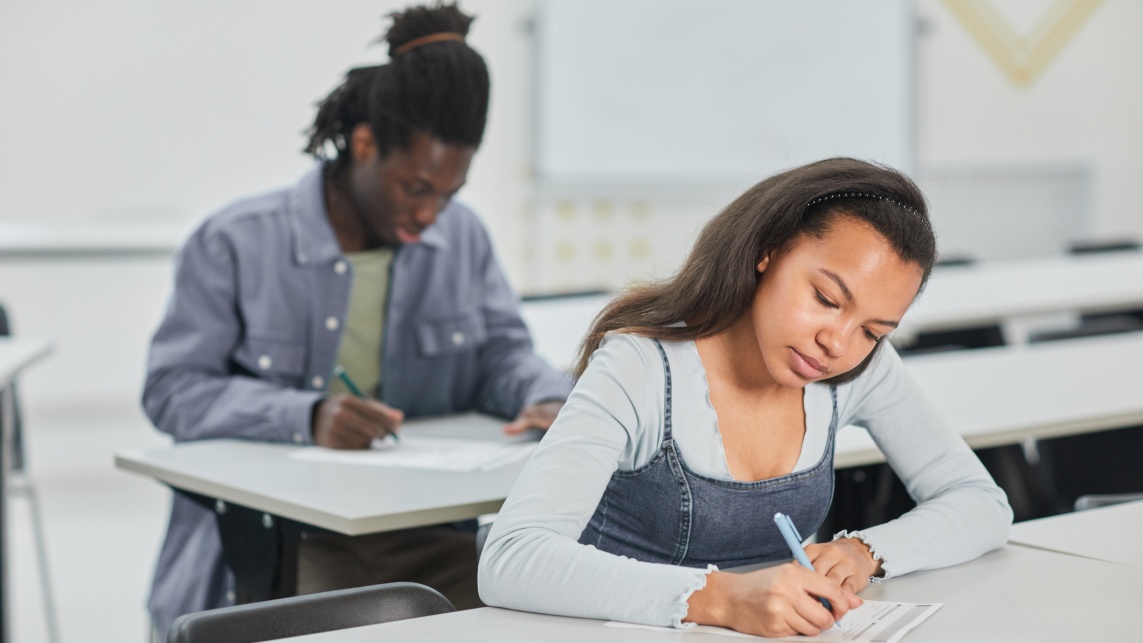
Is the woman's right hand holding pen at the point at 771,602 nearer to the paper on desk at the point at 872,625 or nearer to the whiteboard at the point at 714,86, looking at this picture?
the paper on desk at the point at 872,625

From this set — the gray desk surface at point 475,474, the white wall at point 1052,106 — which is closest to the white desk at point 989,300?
the gray desk surface at point 475,474

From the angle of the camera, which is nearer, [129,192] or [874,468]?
[874,468]

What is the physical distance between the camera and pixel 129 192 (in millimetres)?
4699

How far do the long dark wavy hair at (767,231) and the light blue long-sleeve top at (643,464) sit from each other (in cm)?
4

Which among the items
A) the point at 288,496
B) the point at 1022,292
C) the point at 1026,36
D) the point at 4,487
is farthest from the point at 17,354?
the point at 1026,36

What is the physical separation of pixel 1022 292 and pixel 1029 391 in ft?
5.65

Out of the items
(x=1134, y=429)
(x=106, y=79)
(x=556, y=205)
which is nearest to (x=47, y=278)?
(x=106, y=79)

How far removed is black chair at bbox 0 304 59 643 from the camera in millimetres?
2807

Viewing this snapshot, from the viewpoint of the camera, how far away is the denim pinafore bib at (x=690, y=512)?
147 centimetres

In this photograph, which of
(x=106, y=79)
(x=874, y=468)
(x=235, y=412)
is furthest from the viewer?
(x=106, y=79)

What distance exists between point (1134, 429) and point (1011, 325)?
3805mm

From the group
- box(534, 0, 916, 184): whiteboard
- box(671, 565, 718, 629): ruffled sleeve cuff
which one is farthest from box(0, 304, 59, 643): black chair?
box(534, 0, 916, 184): whiteboard

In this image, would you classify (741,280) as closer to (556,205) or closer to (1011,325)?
(556,205)

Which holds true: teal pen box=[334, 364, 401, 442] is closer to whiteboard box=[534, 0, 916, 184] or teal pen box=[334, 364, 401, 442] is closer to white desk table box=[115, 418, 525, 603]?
white desk table box=[115, 418, 525, 603]
